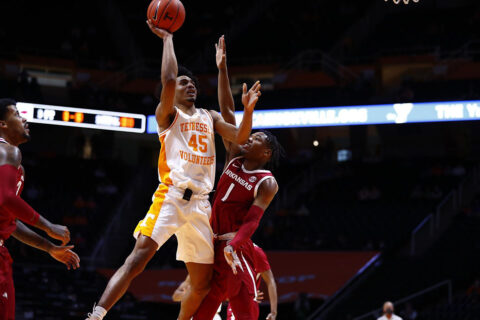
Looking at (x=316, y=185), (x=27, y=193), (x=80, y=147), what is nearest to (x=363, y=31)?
(x=316, y=185)

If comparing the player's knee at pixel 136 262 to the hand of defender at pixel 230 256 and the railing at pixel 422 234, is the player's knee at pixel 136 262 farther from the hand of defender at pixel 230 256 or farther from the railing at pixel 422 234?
the railing at pixel 422 234

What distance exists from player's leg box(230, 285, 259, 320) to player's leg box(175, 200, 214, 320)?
0.24 metres

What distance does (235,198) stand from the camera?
16.3ft

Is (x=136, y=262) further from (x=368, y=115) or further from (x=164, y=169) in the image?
(x=368, y=115)

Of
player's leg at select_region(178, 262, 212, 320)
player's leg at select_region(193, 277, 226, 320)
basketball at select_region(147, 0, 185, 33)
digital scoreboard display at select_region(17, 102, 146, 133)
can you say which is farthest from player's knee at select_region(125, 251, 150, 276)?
digital scoreboard display at select_region(17, 102, 146, 133)

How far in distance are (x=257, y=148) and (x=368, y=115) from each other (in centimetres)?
935

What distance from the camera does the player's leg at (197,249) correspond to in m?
4.59

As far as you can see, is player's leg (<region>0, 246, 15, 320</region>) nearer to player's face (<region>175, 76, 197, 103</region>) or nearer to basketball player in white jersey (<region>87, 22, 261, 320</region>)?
basketball player in white jersey (<region>87, 22, 261, 320</region>)

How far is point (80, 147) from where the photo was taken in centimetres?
2025

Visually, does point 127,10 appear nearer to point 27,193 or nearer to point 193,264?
point 27,193

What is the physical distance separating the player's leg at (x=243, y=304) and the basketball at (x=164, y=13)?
2037 mm

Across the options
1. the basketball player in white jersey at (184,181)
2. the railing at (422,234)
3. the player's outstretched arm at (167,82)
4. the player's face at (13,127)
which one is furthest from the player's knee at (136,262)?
the railing at (422,234)

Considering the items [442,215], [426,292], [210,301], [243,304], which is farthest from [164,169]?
[442,215]

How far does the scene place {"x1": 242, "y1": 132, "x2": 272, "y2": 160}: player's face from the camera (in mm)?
5043
